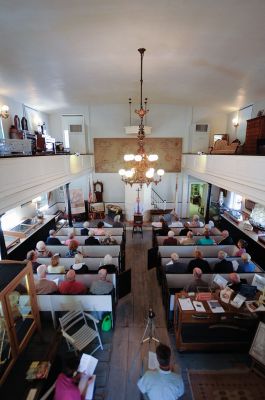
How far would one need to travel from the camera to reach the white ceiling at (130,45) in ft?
10.2

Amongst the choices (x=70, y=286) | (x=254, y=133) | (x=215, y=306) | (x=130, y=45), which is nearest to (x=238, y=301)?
(x=215, y=306)

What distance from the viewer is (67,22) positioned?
135 inches

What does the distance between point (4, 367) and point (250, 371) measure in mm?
4139

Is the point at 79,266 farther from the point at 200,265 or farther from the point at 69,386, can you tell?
the point at 200,265

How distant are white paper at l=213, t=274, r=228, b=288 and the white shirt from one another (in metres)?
2.40

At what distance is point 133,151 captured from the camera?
11.8 m

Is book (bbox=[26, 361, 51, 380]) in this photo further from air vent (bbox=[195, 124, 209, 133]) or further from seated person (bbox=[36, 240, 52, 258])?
air vent (bbox=[195, 124, 209, 133])

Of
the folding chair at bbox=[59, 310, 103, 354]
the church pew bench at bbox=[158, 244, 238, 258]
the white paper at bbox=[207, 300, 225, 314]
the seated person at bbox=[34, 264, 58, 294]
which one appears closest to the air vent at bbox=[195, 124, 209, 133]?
the church pew bench at bbox=[158, 244, 238, 258]

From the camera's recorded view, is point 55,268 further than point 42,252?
No

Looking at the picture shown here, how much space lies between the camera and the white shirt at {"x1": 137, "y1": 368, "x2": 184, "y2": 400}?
8.53 feet

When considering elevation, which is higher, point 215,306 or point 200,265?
point 200,265

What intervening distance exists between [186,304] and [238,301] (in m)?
0.98

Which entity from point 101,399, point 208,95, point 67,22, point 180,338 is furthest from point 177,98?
point 101,399

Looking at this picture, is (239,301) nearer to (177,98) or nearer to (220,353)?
(220,353)
